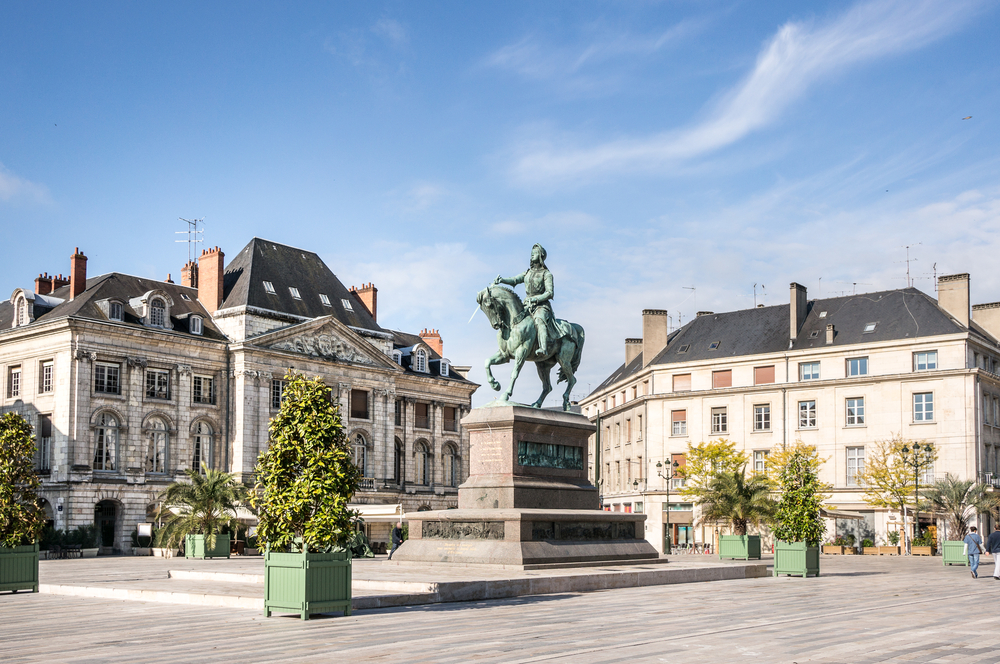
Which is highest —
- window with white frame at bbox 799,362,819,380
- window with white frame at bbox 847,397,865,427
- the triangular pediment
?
the triangular pediment

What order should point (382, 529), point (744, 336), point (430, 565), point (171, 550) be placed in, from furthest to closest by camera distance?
1. point (744, 336)
2. point (382, 529)
3. point (171, 550)
4. point (430, 565)

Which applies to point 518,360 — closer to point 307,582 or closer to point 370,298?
point 307,582

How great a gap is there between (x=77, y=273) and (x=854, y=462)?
43923 millimetres

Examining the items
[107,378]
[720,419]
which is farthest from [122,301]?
[720,419]

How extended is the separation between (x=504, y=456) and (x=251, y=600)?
8.01m

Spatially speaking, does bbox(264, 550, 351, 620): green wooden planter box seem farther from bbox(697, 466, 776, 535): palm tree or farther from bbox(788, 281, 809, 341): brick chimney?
bbox(788, 281, 809, 341): brick chimney

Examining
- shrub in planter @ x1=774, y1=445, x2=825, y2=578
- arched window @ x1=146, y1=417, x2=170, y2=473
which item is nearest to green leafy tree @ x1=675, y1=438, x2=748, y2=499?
arched window @ x1=146, y1=417, x2=170, y2=473

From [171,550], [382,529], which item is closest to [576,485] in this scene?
[171,550]

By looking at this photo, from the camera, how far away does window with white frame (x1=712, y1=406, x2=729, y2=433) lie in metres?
63.6

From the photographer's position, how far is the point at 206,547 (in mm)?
39656

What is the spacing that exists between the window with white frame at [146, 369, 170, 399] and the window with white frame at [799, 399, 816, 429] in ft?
118

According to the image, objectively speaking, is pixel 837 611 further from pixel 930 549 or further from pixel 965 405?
pixel 965 405

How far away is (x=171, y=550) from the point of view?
42.6m

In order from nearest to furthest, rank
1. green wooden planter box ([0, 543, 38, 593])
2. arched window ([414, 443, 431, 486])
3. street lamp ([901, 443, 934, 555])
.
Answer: green wooden planter box ([0, 543, 38, 593]) → street lamp ([901, 443, 934, 555]) → arched window ([414, 443, 431, 486])
